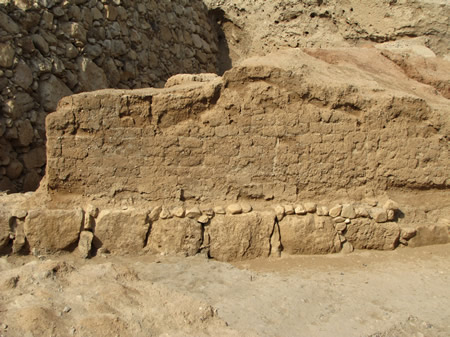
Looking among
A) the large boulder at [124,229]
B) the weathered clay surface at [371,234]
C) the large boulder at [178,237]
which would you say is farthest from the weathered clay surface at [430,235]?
the large boulder at [124,229]

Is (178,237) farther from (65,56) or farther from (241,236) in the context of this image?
(65,56)

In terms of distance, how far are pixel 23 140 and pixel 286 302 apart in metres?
5.16

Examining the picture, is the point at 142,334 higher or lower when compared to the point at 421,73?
lower

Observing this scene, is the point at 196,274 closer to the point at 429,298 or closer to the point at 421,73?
the point at 429,298

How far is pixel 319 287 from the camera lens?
11.4 ft

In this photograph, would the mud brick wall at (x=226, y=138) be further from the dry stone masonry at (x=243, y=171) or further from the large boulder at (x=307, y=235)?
the large boulder at (x=307, y=235)

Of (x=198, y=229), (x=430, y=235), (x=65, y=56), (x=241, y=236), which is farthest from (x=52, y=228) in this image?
(x=65, y=56)

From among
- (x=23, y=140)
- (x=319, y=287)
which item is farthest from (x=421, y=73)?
(x=23, y=140)

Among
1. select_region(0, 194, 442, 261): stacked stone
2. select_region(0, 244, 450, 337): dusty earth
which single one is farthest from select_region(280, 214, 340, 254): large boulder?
select_region(0, 244, 450, 337): dusty earth

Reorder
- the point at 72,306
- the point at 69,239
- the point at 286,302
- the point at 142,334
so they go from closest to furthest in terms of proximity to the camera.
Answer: the point at 142,334, the point at 72,306, the point at 286,302, the point at 69,239

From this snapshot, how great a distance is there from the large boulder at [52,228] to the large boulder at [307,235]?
5.76ft

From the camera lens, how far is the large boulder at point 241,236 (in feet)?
13.3

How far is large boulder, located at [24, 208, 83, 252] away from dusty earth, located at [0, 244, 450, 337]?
0.17m

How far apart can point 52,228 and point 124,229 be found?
614 mm
